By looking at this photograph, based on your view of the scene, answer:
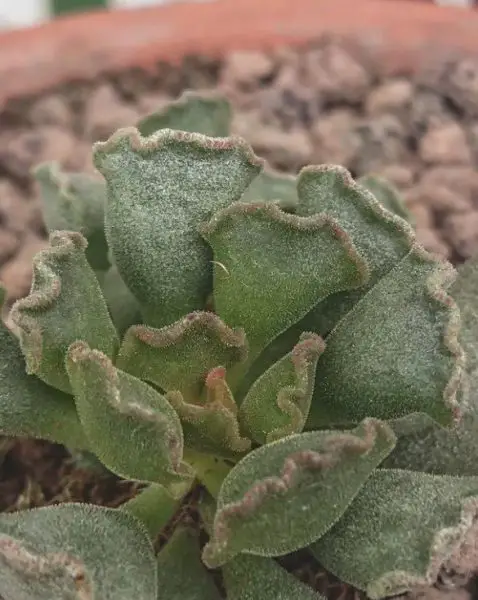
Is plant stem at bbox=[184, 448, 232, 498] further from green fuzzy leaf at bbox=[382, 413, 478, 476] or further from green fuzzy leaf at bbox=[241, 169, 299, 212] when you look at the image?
green fuzzy leaf at bbox=[241, 169, 299, 212]

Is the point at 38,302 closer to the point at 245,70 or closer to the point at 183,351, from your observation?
the point at 183,351

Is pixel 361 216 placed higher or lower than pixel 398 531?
higher

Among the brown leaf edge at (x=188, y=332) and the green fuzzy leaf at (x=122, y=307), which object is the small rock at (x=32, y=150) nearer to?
the green fuzzy leaf at (x=122, y=307)

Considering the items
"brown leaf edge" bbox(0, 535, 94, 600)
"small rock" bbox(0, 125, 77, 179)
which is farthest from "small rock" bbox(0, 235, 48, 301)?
"brown leaf edge" bbox(0, 535, 94, 600)

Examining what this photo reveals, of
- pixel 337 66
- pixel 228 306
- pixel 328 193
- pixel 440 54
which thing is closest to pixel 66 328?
pixel 228 306

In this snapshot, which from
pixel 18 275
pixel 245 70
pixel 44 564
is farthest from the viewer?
pixel 245 70

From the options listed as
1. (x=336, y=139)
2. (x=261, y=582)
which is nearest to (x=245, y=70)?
(x=336, y=139)
